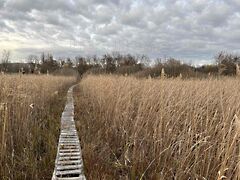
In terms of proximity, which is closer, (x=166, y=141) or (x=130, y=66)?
(x=166, y=141)

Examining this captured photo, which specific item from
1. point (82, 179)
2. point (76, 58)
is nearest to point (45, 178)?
point (82, 179)

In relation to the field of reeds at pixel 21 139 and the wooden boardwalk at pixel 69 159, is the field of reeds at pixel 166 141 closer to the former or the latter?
the wooden boardwalk at pixel 69 159

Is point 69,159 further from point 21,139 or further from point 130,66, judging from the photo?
point 130,66

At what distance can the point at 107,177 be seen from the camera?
126 inches

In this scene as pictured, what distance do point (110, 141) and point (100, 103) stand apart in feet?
7.28

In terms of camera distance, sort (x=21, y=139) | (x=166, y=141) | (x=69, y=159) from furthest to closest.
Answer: (x=21, y=139) < (x=69, y=159) < (x=166, y=141)

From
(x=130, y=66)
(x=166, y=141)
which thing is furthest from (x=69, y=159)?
(x=130, y=66)

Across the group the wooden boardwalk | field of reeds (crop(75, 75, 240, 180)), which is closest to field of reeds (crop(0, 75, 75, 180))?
the wooden boardwalk

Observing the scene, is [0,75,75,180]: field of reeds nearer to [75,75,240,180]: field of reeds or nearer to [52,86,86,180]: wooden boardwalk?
[52,86,86,180]: wooden boardwalk

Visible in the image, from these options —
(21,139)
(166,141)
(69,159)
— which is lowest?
(69,159)

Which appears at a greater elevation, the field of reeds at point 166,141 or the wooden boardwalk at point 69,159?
the field of reeds at point 166,141

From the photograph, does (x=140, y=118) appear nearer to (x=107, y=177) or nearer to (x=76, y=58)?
(x=107, y=177)

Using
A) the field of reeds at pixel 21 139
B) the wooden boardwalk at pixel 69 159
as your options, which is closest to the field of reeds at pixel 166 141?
the wooden boardwalk at pixel 69 159

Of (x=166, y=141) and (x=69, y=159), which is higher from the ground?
(x=166, y=141)
